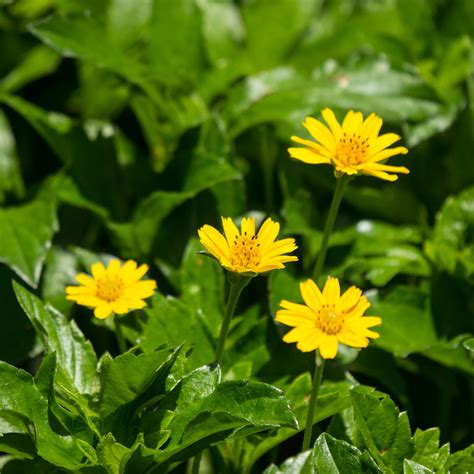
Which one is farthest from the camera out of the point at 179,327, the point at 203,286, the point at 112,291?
the point at 203,286

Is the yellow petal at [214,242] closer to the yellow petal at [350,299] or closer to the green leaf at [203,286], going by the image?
the yellow petal at [350,299]

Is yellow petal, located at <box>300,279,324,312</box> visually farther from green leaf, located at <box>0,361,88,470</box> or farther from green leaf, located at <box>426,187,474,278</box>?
green leaf, located at <box>426,187,474,278</box>

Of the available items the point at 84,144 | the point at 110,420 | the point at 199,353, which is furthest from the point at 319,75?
the point at 110,420

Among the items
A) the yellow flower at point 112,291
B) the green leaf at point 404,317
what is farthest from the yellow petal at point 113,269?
the green leaf at point 404,317

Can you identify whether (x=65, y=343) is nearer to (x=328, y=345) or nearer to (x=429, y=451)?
(x=328, y=345)

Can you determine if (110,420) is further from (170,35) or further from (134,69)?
(170,35)

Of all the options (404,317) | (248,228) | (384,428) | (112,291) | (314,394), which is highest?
(248,228)

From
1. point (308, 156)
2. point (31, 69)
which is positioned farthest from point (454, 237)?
point (31, 69)
